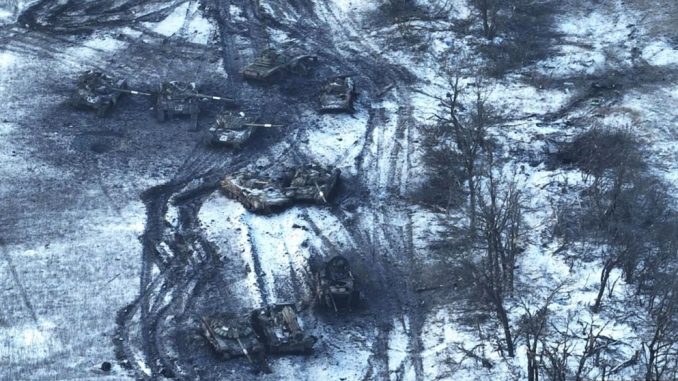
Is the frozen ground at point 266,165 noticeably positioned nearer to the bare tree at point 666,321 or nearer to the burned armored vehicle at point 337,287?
the burned armored vehicle at point 337,287

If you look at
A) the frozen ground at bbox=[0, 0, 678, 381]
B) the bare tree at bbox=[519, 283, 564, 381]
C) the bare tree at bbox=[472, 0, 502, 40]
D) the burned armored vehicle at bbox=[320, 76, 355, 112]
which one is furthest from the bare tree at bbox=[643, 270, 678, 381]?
the bare tree at bbox=[472, 0, 502, 40]

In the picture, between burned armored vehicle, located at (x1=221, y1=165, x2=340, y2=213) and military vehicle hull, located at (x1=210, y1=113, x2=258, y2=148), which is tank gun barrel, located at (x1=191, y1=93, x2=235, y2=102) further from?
burned armored vehicle, located at (x1=221, y1=165, x2=340, y2=213)

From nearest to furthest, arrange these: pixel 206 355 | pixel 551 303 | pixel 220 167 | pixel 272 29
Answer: pixel 206 355 < pixel 551 303 < pixel 220 167 < pixel 272 29

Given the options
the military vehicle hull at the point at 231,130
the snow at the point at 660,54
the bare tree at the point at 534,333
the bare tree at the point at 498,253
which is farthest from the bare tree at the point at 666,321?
the military vehicle hull at the point at 231,130

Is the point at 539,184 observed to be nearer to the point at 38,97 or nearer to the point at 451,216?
the point at 451,216

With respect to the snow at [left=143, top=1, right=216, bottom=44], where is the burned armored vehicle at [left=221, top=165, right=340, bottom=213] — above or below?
below

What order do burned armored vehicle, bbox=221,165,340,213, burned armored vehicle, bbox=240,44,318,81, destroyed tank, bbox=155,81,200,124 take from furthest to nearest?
burned armored vehicle, bbox=240,44,318,81
destroyed tank, bbox=155,81,200,124
burned armored vehicle, bbox=221,165,340,213

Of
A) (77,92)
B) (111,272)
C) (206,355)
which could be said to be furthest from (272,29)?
(206,355)
